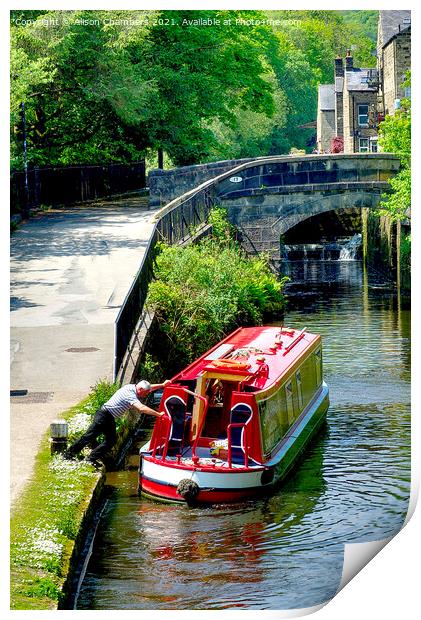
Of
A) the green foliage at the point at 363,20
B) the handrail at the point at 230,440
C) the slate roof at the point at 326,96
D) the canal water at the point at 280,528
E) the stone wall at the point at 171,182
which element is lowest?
the canal water at the point at 280,528

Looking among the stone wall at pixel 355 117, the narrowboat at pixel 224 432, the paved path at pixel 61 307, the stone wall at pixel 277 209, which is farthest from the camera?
the stone wall at pixel 277 209

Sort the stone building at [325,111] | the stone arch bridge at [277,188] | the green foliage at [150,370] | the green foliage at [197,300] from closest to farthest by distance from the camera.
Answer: the green foliage at [150,370] → the green foliage at [197,300] → the stone building at [325,111] → the stone arch bridge at [277,188]

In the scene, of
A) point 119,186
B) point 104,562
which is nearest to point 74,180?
point 119,186

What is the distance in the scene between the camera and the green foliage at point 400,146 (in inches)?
1187

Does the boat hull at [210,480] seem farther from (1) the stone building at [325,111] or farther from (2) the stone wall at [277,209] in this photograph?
(2) the stone wall at [277,209]

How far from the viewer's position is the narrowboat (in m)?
18.5

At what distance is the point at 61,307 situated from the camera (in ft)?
82.1

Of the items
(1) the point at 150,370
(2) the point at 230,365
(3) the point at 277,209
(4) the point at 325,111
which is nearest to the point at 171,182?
(3) the point at 277,209

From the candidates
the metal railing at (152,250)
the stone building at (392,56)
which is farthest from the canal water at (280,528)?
the stone building at (392,56)

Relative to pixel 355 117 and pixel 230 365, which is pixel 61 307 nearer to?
pixel 230 365

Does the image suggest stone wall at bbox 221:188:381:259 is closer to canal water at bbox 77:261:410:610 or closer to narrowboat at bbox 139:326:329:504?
canal water at bbox 77:261:410:610

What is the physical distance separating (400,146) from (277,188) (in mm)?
8094

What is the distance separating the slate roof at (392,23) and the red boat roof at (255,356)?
224 inches

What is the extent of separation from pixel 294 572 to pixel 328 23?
9558 millimetres
